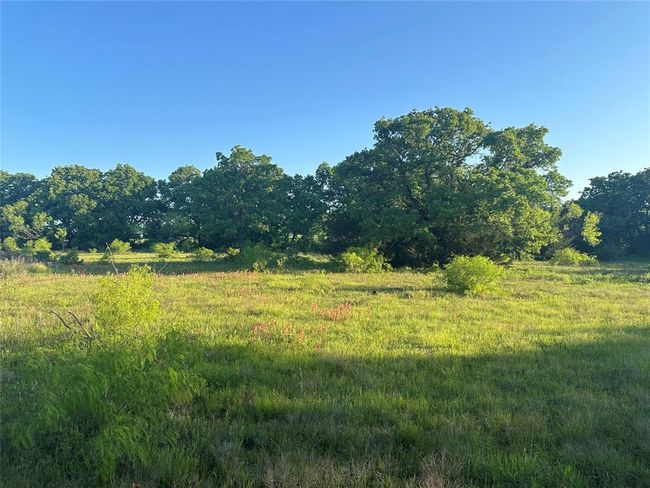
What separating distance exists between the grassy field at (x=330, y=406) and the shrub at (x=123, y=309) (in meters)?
0.55

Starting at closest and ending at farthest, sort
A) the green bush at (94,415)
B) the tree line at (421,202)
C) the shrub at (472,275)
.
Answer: the green bush at (94,415) < the shrub at (472,275) < the tree line at (421,202)

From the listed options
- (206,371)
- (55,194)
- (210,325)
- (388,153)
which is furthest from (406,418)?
(55,194)

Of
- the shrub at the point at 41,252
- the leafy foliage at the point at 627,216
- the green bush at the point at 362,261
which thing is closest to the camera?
the green bush at the point at 362,261

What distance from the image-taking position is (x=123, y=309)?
5754 mm

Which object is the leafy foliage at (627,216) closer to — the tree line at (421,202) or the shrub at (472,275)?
the tree line at (421,202)

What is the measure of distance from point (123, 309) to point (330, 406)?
336 centimetres

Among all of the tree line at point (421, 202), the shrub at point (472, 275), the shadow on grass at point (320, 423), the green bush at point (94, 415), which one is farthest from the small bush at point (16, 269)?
the shrub at point (472, 275)

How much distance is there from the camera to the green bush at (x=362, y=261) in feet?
74.7

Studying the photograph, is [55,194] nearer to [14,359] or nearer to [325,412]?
[14,359]

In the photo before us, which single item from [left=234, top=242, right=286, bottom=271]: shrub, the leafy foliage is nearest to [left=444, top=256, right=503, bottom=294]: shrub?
[left=234, top=242, right=286, bottom=271]: shrub

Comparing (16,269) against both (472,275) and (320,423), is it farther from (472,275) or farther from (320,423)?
(320,423)

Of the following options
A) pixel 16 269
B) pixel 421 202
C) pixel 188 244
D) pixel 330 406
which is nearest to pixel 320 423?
pixel 330 406

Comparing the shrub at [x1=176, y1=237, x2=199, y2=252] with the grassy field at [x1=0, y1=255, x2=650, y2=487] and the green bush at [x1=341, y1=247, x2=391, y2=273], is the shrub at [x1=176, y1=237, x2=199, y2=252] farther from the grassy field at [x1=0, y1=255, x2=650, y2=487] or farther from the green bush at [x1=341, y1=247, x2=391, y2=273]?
the grassy field at [x1=0, y1=255, x2=650, y2=487]

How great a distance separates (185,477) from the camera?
10.2 feet
